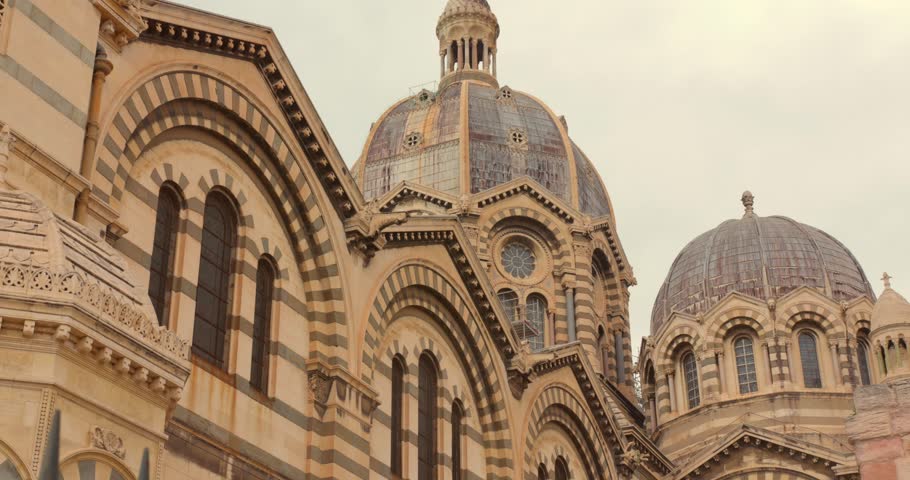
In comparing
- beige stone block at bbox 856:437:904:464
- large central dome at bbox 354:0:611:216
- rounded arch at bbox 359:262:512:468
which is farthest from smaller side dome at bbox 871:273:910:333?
rounded arch at bbox 359:262:512:468

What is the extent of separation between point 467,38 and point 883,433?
3328 cm

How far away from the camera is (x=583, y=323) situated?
49.2m

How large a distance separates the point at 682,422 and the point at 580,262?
9237 mm

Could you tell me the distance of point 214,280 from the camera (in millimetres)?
22875

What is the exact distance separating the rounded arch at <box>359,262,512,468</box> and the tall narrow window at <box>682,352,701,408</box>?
2528 centimetres

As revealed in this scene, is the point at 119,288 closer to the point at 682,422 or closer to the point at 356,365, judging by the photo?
the point at 356,365

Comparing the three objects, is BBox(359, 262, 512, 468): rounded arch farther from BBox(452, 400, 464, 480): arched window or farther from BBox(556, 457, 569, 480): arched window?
BBox(556, 457, 569, 480): arched window

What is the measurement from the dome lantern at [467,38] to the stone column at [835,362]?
18.8 metres

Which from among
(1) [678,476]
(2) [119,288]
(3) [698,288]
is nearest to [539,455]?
(1) [678,476]

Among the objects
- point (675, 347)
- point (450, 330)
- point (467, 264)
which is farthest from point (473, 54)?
point (450, 330)

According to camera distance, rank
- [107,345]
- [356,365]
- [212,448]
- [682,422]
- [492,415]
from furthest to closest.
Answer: [682,422] → [492,415] → [356,365] → [212,448] → [107,345]

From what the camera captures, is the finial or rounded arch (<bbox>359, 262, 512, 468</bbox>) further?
the finial

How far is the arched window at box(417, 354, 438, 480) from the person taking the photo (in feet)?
92.6

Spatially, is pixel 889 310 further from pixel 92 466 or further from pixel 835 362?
pixel 92 466
